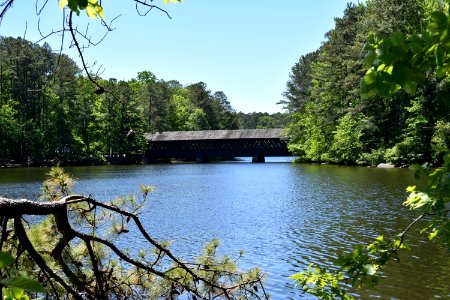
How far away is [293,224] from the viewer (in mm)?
15211

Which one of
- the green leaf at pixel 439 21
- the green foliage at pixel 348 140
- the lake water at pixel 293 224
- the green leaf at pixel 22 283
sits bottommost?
the lake water at pixel 293 224

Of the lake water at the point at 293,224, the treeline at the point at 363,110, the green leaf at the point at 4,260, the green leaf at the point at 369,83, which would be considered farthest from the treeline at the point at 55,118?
the green leaf at the point at 4,260

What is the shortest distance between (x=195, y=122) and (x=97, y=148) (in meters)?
24.0

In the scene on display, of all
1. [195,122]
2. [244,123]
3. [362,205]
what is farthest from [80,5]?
[244,123]

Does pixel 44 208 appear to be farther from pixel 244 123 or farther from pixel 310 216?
pixel 244 123

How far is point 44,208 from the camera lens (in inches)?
90.1

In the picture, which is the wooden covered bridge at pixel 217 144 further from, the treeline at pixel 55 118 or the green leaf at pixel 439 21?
the green leaf at pixel 439 21

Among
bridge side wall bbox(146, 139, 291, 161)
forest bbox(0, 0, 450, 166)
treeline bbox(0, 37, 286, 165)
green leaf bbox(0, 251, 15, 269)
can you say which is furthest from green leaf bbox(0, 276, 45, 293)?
bridge side wall bbox(146, 139, 291, 161)

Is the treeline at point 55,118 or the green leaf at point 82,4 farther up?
the treeline at point 55,118

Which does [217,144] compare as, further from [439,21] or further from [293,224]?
[439,21]

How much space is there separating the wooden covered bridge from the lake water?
31.8 m

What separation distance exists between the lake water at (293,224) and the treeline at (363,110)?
924cm

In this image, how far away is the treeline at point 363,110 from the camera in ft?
115

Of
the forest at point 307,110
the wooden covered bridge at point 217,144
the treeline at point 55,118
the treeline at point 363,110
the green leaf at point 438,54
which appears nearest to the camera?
the green leaf at point 438,54
